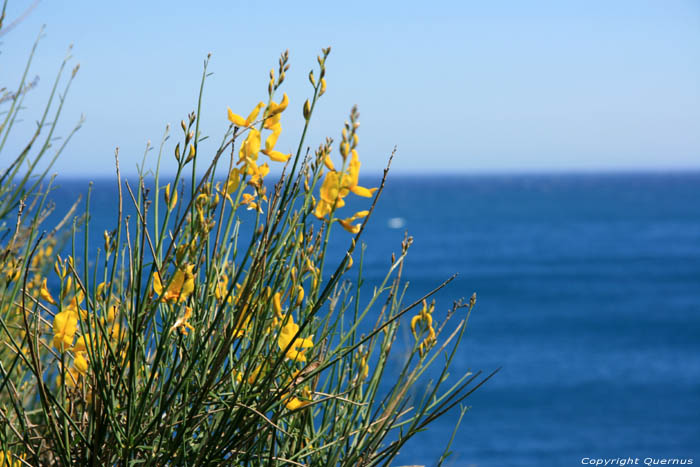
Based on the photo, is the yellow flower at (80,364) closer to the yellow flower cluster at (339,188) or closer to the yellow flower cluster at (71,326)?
the yellow flower cluster at (71,326)

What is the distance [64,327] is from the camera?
1021mm

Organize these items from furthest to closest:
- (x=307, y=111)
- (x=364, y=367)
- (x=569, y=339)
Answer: (x=569, y=339)
(x=364, y=367)
(x=307, y=111)

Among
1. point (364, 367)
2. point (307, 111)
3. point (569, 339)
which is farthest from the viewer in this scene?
point (569, 339)

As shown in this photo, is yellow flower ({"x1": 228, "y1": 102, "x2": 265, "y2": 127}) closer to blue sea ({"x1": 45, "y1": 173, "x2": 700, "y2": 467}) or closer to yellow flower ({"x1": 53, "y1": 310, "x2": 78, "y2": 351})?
yellow flower ({"x1": 53, "y1": 310, "x2": 78, "y2": 351})

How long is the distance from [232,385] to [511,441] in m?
16.4

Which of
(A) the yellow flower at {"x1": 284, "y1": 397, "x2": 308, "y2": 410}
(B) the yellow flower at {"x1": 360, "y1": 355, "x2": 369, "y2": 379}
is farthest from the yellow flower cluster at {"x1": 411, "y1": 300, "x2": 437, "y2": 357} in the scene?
(A) the yellow flower at {"x1": 284, "y1": 397, "x2": 308, "y2": 410}

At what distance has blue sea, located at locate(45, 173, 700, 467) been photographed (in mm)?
16219

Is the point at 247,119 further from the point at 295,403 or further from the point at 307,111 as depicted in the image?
the point at 295,403

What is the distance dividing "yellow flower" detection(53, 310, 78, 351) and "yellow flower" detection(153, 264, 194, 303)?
14 cm

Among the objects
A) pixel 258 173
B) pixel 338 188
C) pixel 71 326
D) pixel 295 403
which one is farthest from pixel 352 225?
pixel 71 326

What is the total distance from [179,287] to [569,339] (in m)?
25.1

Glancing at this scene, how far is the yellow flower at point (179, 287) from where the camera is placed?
0.92 metres

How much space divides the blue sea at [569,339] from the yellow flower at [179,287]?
1.15 metres

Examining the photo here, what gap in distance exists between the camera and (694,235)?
4953 centimetres
